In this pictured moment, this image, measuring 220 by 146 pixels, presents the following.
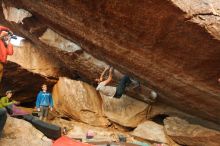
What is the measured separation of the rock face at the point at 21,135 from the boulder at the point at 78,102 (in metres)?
4.70

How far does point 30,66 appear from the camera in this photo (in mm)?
16266

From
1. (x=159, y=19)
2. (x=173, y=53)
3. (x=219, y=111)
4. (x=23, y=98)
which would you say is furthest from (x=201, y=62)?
(x=23, y=98)

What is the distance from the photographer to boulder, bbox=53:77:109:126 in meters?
15.6

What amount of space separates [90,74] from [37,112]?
3.28m

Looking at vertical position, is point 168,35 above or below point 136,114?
above

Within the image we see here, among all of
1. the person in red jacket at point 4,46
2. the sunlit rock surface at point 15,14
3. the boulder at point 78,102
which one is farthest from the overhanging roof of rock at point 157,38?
the boulder at point 78,102

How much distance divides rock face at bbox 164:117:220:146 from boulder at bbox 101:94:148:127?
4.67ft

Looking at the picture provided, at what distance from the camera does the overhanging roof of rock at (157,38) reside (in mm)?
8242

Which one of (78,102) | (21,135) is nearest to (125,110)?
(78,102)

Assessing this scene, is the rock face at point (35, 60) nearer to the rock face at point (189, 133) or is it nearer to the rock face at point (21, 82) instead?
the rock face at point (21, 82)

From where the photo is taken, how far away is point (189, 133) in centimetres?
1405

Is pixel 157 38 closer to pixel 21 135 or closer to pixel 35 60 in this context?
pixel 21 135

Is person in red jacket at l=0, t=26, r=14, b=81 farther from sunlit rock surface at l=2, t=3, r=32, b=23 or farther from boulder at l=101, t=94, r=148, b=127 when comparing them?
boulder at l=101, t=94, r=148, b=127

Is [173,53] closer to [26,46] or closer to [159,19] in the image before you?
[159,19]
